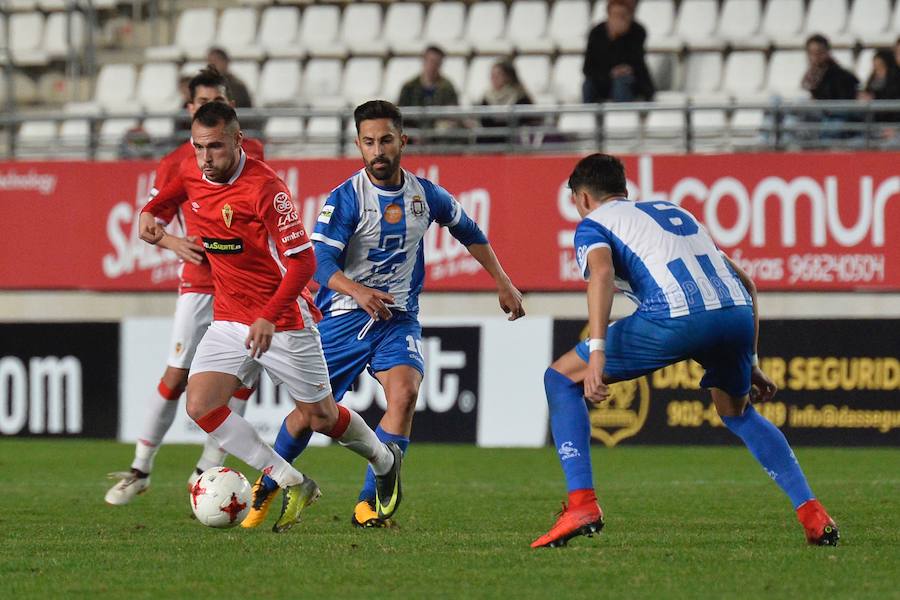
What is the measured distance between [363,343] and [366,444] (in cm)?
67

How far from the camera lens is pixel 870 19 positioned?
17.5 metres

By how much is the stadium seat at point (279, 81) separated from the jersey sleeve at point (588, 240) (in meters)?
12.3

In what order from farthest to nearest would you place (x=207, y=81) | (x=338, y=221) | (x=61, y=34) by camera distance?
(x=61, y=34)
(x=207, y=81)
(x=338, y=221)

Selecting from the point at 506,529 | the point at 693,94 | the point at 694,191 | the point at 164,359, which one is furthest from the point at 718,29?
the point at 506,529

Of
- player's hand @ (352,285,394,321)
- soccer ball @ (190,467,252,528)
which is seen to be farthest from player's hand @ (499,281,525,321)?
soccer ball @ (190,467,252,528)

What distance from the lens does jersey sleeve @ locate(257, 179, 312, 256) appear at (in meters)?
7.52

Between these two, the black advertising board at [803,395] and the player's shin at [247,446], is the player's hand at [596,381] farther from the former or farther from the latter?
the black advertising board at [803,395]

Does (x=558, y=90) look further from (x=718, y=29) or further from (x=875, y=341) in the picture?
(x=875, y=341)

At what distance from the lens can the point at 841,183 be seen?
14164 millimetres

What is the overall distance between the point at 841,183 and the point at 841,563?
8193 millimetres

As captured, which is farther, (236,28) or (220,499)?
(236,28)

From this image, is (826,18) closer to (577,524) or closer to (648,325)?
(648,325)

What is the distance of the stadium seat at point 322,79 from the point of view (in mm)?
19141

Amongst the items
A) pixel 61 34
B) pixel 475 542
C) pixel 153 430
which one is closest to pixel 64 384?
pixel 153 430
